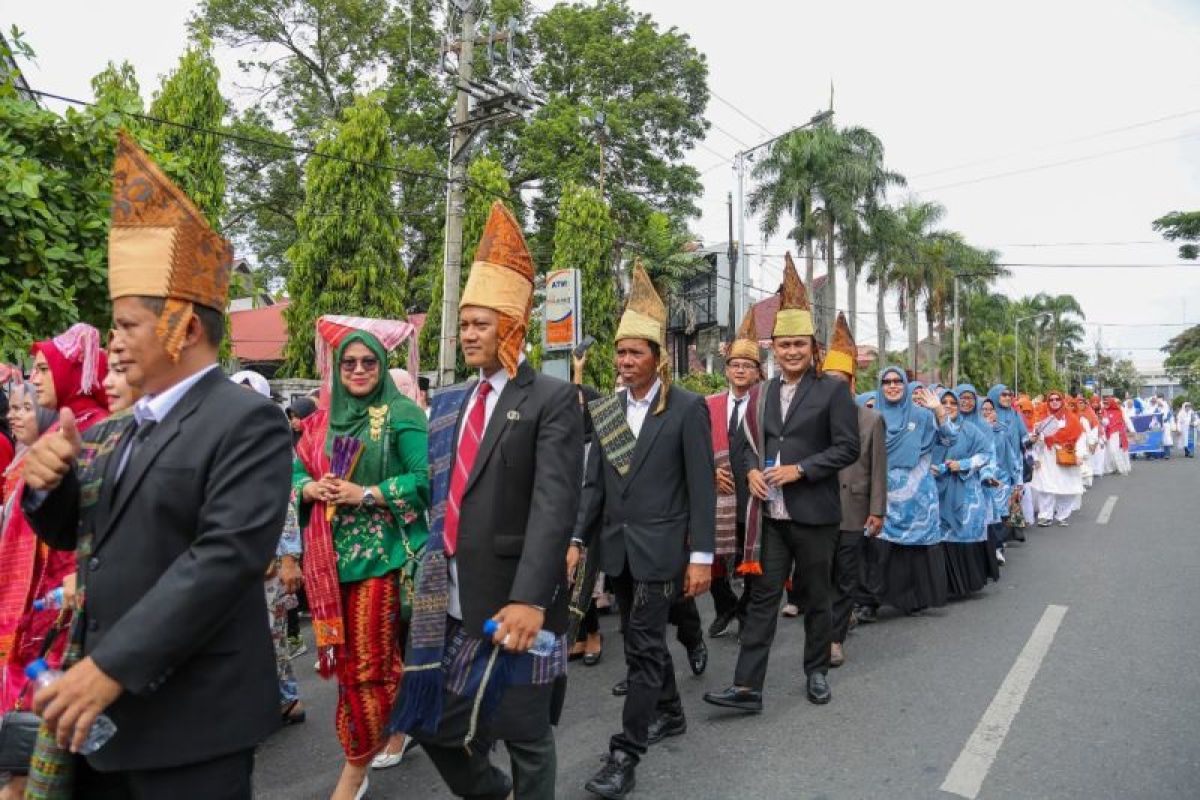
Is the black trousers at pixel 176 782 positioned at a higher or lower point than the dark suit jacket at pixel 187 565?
lower

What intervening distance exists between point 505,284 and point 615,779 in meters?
2.14

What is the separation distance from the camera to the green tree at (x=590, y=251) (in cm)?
2366

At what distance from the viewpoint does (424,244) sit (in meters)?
27.8

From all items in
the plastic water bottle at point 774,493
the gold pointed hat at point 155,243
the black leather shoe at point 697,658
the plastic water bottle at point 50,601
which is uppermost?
the gold pointed hat at point 155,243

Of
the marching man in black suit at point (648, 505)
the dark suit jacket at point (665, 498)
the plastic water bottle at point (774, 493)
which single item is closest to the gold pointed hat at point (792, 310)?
the plastic water bottle at point (774, 493)

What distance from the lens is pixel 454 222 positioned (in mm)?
14609

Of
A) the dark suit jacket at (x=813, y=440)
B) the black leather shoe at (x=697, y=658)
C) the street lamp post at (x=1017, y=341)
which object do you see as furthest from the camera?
the street lamp post at (x=1017, y=341)

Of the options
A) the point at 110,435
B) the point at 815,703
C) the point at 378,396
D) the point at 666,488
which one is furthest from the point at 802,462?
the point at 110,435

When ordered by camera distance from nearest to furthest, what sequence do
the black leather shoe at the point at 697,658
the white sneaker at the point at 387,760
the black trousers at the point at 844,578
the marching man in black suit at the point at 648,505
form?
the marching man in black suit at the point at 648,505
the white sneaker at the point at 387,760
the black leather shoe at the point at 697,658
the black trousers at the point at 844,578

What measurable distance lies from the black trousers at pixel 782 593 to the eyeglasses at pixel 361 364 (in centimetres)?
243

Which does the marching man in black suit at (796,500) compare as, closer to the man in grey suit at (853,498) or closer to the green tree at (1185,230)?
the man in grey suit at (853,498)

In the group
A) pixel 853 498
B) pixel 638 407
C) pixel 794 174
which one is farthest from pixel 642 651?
pixel 794 174

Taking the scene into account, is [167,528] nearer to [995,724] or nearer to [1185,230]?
[995,724]

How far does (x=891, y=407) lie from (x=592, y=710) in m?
3.91
